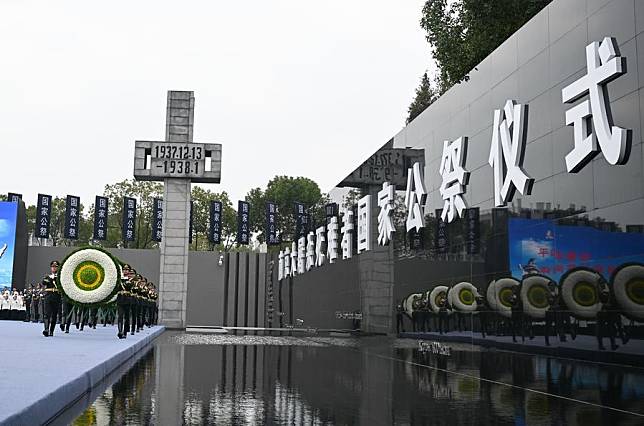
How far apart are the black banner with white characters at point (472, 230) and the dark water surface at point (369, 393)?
3726 mm

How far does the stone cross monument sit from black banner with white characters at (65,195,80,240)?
10.6 m

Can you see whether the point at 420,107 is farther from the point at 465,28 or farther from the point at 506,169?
the point at 506,169

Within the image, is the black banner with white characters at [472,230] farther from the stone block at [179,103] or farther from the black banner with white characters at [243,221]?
the black banner with white characters at [243,221]

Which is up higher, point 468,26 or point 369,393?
point 468,26

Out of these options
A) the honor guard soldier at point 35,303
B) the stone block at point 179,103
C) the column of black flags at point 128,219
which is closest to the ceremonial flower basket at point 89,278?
the stone block at point 179,103

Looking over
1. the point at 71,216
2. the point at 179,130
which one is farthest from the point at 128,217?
the point at 179,130

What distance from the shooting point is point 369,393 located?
6.80 m

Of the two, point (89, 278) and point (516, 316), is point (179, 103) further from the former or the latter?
point (516, 316)

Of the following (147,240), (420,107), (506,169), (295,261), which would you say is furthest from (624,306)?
(147,240)

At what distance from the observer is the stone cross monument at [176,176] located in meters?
30.4

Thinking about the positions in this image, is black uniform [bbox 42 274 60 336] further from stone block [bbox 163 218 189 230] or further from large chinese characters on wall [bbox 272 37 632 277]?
stone block [bbox 163 218 189 230]

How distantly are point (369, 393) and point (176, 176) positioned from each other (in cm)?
2492

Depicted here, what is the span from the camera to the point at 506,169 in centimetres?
1331

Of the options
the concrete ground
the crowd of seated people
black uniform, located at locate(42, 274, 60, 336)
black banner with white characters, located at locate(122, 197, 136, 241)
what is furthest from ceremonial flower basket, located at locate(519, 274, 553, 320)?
black banner with white characters, located at locate(122, 197, 136, 241)
